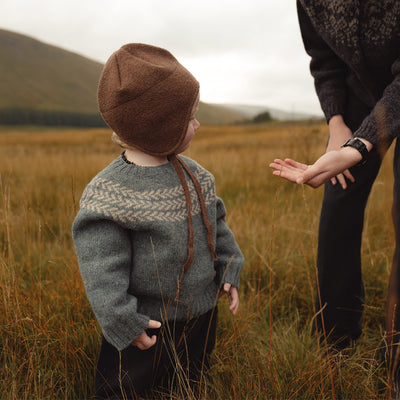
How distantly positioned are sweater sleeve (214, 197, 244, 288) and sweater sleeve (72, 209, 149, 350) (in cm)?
40

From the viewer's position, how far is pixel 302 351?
143 centimetres

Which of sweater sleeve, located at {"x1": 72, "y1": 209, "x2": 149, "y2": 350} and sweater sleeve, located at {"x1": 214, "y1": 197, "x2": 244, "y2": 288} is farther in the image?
sweater sleeve, located at {"x1": 214, "y1": 197, "x2": 244, "y2": 288}

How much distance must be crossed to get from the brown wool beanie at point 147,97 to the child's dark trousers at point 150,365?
2.05 feet

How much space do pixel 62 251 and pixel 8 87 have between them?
95.2m

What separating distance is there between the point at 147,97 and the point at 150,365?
926mm

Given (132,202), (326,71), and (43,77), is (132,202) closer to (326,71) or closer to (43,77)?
(326,71)

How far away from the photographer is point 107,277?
1008 millimetres

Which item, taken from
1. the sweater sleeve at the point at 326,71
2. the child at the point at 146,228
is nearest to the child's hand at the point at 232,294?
the child at the point at 146,228

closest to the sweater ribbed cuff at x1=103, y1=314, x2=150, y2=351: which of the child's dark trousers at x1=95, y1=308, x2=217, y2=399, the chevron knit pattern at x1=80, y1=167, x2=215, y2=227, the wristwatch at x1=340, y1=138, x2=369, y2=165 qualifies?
the child's dark trousers at x1=95, y1=308, x2=217, y2=399

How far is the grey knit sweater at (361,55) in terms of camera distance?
1.15m

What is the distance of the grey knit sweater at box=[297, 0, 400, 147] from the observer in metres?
1.15

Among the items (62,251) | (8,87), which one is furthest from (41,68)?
(62,251)

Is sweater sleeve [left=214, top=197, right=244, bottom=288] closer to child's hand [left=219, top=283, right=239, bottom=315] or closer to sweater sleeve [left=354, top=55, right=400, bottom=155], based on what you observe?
child's hand [left=219, top=283, right=239, bottom=315]

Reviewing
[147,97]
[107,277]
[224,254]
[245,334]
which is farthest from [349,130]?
[107,277]
